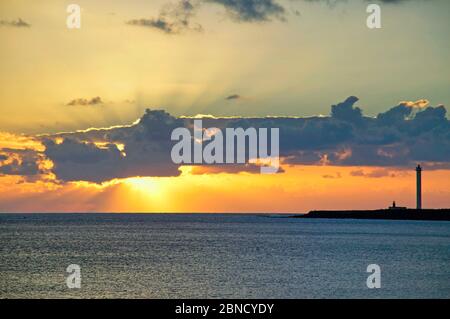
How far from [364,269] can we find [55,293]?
29.7m

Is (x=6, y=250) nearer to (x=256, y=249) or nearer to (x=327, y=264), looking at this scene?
(x=256, y=249)

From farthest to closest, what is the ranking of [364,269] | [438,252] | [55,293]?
[438,252] < [364,269] < [55,293]

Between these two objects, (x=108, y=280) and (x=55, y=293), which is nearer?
(x=55, y=293)

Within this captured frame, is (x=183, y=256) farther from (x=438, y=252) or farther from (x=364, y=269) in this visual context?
(x=438, y=252)

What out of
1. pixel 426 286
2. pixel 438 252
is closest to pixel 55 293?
pixel 426 286

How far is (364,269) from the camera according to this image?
66500 millimetres

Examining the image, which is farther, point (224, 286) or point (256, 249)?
point (256, 249)

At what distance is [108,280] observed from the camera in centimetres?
5600
